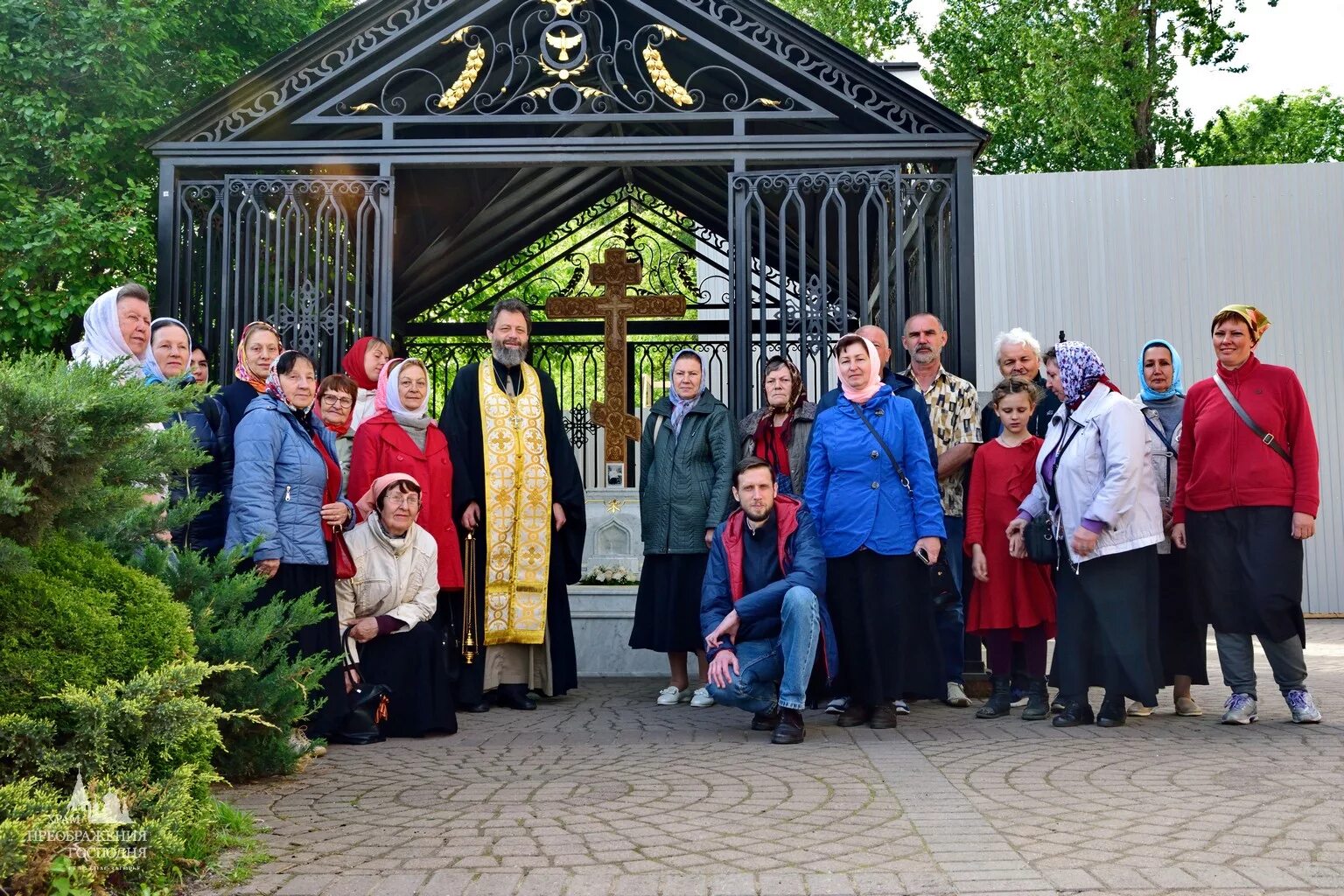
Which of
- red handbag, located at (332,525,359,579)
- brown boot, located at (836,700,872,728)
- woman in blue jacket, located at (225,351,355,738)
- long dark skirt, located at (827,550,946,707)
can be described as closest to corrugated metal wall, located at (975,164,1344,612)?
long dark skirt, located at (827,550,946,707)

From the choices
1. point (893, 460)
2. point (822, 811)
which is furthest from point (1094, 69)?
point (822, 811)

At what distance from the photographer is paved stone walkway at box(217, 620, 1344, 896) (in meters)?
3.45

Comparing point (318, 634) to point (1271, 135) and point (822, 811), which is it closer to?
point (822, 811)

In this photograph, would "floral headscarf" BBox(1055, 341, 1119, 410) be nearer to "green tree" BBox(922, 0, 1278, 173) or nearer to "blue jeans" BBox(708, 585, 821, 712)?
"blue jeans" BBox(708, 585, 821, 712)

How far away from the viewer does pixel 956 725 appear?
243 inches

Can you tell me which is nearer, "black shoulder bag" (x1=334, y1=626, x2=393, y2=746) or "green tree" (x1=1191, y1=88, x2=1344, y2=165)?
"black shoulder bag" (x1=334, y1=626, x2=393, y2=746)

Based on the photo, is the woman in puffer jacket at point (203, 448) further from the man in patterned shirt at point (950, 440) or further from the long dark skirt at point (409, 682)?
the man in patterned shirt at point (950, 440)

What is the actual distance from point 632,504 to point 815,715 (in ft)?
12.8

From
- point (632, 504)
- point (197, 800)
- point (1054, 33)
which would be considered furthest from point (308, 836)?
point (1054, 33)

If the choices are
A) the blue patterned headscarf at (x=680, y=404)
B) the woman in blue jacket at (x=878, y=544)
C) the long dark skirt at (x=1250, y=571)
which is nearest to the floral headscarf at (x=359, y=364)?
the blue patterned headscarf at (x=680, y=404)

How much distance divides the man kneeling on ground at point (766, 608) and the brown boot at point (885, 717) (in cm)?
33

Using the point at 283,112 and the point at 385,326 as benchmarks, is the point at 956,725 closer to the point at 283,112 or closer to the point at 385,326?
the point at 385,326

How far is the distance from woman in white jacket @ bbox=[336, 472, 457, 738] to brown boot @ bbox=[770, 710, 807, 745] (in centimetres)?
156

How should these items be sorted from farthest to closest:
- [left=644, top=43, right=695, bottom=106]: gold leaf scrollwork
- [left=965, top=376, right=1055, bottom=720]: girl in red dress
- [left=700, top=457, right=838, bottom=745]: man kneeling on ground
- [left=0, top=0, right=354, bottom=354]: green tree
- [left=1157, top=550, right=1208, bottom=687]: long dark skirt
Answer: [left=0, top=0, right=354, bottom=354]: green tree < [left=644, top=43, right=695, bottom=106]: gold leaf scrollwork < [left=965, top=376, right=1055, bottom=720]: girl in red dress < [left=1157, top=550, right=1208, bottom=687]: long dark skirt < [left=700, top=457, right=838, bottom=745]: man kneeling on ground
